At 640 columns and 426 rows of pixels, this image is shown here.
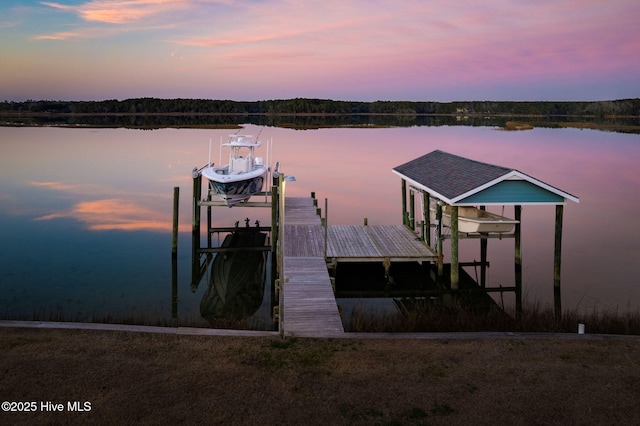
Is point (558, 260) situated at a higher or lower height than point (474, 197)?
lower

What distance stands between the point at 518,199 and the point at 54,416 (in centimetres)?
1362

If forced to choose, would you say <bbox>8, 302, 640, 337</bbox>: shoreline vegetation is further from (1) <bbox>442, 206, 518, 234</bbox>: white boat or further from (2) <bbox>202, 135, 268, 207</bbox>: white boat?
(2) <bbox>202, 135, 268, 207</bbox>: white boat

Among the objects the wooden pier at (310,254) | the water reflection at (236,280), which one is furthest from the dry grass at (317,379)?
the water reflection at (236,280)

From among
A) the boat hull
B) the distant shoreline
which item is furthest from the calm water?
the distant shoreline

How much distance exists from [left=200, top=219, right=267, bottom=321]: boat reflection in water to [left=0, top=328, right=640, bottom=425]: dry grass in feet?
16.5

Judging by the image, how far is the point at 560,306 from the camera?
1675 centimetres

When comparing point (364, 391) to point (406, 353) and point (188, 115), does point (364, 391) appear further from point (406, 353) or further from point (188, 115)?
point (188, 115)

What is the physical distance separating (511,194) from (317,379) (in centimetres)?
1026

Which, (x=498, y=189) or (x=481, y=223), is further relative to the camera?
(x=481, y=223)

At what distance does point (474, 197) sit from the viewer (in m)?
16.5

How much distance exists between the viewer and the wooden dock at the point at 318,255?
1159 cm

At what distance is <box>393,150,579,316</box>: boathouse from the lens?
54.4 ft

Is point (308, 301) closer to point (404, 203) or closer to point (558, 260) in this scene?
point (558, 260)

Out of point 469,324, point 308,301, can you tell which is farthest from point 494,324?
point 308,301
